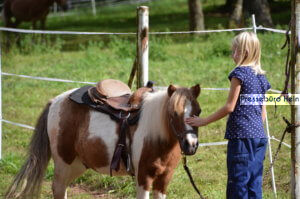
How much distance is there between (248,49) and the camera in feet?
10.4

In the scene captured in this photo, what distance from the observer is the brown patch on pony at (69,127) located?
401 centimetres

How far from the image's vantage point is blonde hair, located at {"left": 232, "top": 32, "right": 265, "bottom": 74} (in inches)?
124

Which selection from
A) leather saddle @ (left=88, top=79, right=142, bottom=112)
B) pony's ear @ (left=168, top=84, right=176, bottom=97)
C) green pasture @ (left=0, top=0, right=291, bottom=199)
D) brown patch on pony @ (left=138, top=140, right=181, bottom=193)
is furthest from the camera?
green pasture @ (left=0, top=0, right=291, bottom=199)

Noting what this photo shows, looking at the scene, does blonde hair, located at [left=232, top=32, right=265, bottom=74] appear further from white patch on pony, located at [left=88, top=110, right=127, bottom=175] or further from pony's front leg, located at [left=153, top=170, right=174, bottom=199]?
white patch on pony, located at [left=88, top=110, right=127, bottom=175]

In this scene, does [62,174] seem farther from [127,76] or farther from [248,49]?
[127,76]

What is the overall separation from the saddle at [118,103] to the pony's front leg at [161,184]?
0.73 feet

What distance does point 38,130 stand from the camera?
4281 millimetres

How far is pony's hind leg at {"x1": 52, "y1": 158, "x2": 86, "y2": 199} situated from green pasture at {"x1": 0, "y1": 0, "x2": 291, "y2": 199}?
0.72 m

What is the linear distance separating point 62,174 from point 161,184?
92 centimetres

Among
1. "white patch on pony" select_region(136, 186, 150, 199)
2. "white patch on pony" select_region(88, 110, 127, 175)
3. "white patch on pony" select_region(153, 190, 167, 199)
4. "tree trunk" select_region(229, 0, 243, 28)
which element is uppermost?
"tree trunk" select_region(229, 0, 243, 28)

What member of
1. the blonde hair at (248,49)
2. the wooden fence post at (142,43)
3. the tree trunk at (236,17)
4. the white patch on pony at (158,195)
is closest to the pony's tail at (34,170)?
the wooden fence post at (142,43)

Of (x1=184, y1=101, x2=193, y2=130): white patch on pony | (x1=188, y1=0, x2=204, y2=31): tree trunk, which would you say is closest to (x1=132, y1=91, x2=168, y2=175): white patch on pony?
(x1=184, y1=101, x2=193, y2=130): white patch on pony

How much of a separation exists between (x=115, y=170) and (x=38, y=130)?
90cm

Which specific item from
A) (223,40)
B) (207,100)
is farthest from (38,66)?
(207,100)
